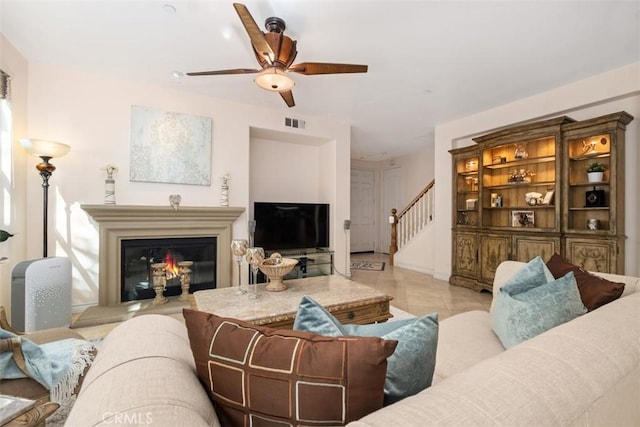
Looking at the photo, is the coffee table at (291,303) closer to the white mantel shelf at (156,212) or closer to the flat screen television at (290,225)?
the white mantel shelf at (156,212)

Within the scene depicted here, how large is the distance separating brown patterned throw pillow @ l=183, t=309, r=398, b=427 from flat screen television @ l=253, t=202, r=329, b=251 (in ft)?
11.8

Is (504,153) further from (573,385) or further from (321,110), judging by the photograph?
(573,385)

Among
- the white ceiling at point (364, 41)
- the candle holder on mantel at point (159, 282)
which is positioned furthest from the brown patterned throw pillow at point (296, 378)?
the candle holder on mantel at point (159, 282)

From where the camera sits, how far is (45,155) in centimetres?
275

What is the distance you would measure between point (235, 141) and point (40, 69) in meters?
2.06

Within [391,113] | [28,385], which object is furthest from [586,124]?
[28,385]

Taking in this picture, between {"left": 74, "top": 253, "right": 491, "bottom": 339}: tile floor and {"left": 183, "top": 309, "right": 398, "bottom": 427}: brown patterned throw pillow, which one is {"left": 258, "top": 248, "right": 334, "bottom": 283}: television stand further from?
{"left": 183, "top": 309, "right": 398, "bottom": 427}: brown patterned throw pillow

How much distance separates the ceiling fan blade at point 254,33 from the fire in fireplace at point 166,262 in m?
2.47

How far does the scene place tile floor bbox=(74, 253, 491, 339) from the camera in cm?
326

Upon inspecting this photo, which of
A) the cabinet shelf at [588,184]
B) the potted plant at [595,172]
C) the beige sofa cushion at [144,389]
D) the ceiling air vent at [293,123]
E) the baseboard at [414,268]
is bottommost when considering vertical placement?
the baseboard at [414,268]

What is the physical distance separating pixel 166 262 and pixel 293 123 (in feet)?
8.64

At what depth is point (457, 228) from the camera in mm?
4492

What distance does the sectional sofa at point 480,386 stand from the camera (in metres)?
0.51

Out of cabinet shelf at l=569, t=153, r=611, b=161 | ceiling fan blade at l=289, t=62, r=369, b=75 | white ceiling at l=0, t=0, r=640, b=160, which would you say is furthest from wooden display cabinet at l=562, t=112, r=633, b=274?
ceiling fan blade at l=289, t=62, r=369, b=75
